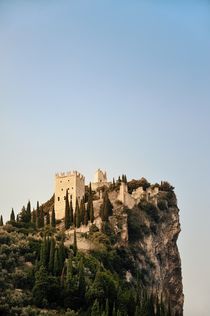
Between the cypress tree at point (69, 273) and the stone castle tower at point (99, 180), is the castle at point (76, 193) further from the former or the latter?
the cypress tree at point (69, 273)

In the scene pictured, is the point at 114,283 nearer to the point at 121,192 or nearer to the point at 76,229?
the point at 76,229

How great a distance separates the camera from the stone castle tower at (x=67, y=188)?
2721 inches

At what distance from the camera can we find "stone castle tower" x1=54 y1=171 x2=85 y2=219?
69113 mm

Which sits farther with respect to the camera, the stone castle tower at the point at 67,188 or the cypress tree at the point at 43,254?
the stone castle tower at the point at 67,188

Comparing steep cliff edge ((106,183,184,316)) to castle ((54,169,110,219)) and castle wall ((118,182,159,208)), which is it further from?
castle ((54,169,110,219))

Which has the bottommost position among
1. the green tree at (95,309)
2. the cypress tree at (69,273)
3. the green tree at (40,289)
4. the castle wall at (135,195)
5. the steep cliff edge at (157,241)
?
the green tree at (95,309)

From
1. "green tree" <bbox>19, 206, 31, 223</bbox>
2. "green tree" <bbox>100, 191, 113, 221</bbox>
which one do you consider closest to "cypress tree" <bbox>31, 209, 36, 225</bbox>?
"green tree" <bbox>19, 206, 31, 223</bbox>

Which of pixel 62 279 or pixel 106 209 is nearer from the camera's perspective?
pixel 62 279

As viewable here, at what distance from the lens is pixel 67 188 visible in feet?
230

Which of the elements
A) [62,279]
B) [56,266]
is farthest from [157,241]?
[62,279]

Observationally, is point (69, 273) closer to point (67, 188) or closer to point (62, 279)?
point (62, 279)

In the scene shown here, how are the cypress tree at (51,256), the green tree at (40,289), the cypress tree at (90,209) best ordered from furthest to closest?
1. the cypress tree at (90,209)
2. the cypress tree at (51,256)
3. the green tree at (40,289)

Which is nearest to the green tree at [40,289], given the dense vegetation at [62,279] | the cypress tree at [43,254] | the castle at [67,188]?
the dense vegetation at [62,279]

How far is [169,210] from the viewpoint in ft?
240
